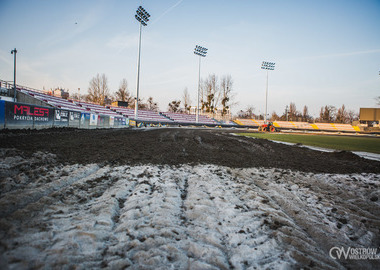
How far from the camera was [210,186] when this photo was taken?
370 centimetres

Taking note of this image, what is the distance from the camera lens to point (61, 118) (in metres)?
15.2

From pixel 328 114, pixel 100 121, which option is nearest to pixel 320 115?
pixel 328 114

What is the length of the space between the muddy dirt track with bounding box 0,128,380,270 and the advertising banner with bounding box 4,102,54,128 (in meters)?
9.21

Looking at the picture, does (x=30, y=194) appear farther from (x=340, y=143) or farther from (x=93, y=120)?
(x=93, y=120)

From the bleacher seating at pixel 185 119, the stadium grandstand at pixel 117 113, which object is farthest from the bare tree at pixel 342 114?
the bleacher seating at pixel 185 119

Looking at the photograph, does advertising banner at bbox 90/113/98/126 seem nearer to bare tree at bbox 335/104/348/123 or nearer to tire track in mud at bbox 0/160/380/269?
tire track in mud at bbox 0/160/380/269

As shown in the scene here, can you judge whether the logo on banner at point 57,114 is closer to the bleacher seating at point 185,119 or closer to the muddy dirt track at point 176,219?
the muddy dirt track at point 176,219

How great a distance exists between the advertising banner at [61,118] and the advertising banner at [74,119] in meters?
0.35

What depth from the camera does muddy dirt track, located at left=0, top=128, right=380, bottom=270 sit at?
1.69m

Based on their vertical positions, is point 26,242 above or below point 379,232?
above

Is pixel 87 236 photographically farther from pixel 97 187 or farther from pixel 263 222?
pixel 263 222

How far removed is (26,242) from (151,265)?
1.17 m

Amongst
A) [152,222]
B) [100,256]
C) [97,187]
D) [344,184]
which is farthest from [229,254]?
[344,184]

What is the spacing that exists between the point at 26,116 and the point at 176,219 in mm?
14177
